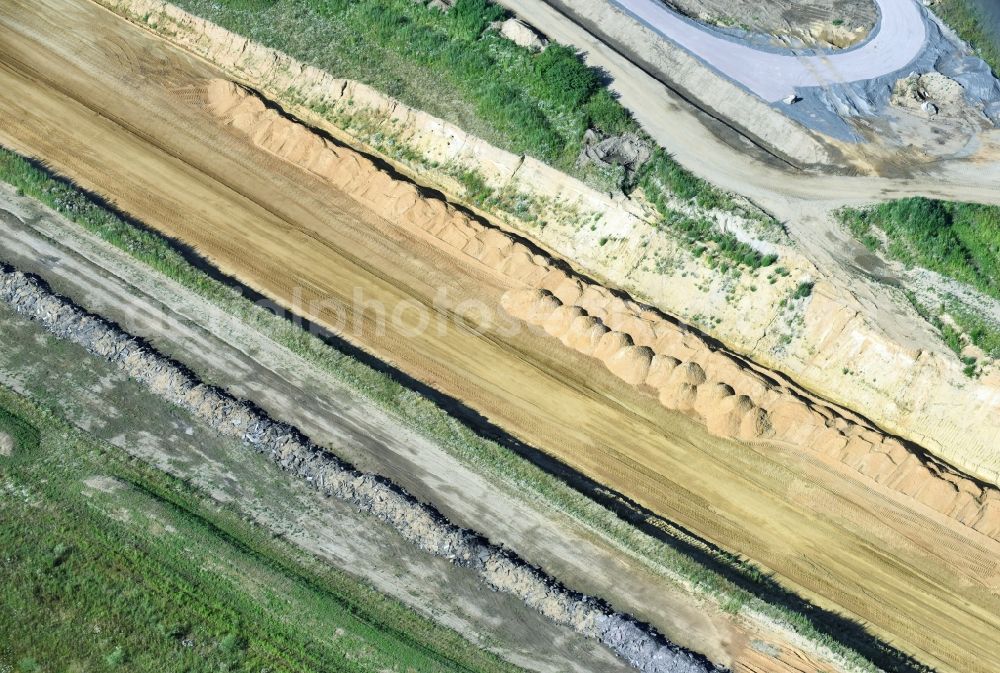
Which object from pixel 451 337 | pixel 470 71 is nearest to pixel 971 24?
pixel 470 71

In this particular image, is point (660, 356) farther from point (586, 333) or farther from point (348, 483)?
point (348, 483)

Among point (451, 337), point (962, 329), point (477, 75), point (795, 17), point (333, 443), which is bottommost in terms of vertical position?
point (333, 443)

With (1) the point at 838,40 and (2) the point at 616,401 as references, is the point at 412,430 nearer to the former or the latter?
(2) the point at 616,401

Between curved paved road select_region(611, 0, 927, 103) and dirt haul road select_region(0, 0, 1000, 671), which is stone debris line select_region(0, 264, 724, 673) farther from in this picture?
curved paved road select_region(611, 0, 927, 103)

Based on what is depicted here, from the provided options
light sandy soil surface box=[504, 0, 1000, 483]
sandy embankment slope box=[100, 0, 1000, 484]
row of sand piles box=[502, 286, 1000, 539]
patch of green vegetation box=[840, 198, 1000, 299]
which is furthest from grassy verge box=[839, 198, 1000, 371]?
row of sand piles box=[502, 286, 1000, 539]

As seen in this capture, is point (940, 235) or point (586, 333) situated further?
point (940, 235)


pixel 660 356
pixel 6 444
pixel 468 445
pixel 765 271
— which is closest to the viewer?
pixel 6 444

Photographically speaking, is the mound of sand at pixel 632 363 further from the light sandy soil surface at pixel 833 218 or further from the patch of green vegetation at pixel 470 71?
the patch of green vegetation at pixel 470 71
